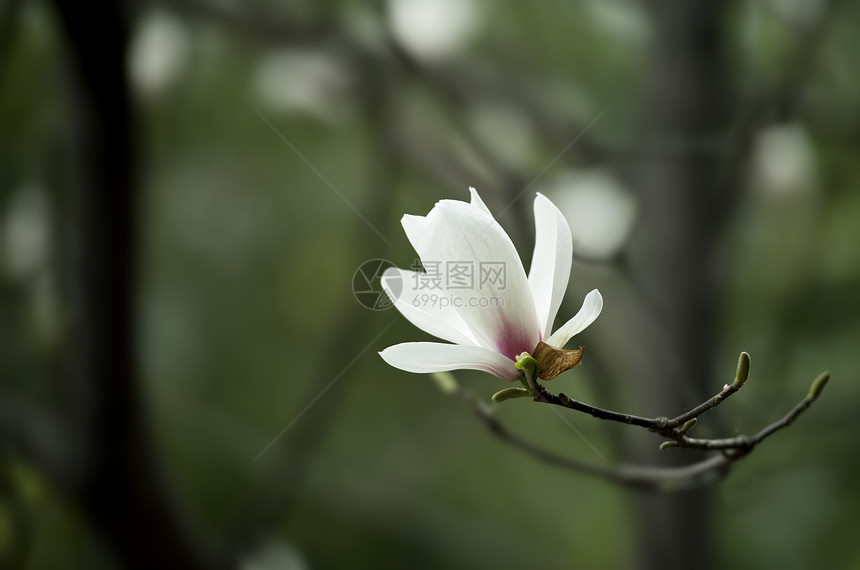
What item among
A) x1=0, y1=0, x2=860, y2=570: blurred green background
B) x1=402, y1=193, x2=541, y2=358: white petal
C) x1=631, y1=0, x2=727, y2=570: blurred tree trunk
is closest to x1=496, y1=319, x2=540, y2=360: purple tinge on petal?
x1=402, y1=193, x2=541, y2=358: white petal

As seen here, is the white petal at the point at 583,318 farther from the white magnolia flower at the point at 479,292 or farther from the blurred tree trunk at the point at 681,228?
the blurred tree trunk at the point at 681,228

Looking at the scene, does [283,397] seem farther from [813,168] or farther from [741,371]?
[741,371]

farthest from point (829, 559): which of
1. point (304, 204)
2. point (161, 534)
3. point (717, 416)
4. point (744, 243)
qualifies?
point (304, 204)

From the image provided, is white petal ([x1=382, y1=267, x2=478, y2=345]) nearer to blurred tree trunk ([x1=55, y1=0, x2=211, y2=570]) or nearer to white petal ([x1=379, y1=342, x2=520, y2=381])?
white petal ([x1=379, y1=342, x2=520, y2=381])

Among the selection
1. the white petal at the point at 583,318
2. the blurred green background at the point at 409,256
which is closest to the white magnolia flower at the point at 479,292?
the white petal at the point at 583,318

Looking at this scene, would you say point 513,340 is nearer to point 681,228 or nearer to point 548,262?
point 548,262

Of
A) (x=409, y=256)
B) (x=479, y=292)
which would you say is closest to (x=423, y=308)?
(x=479, y=292)
